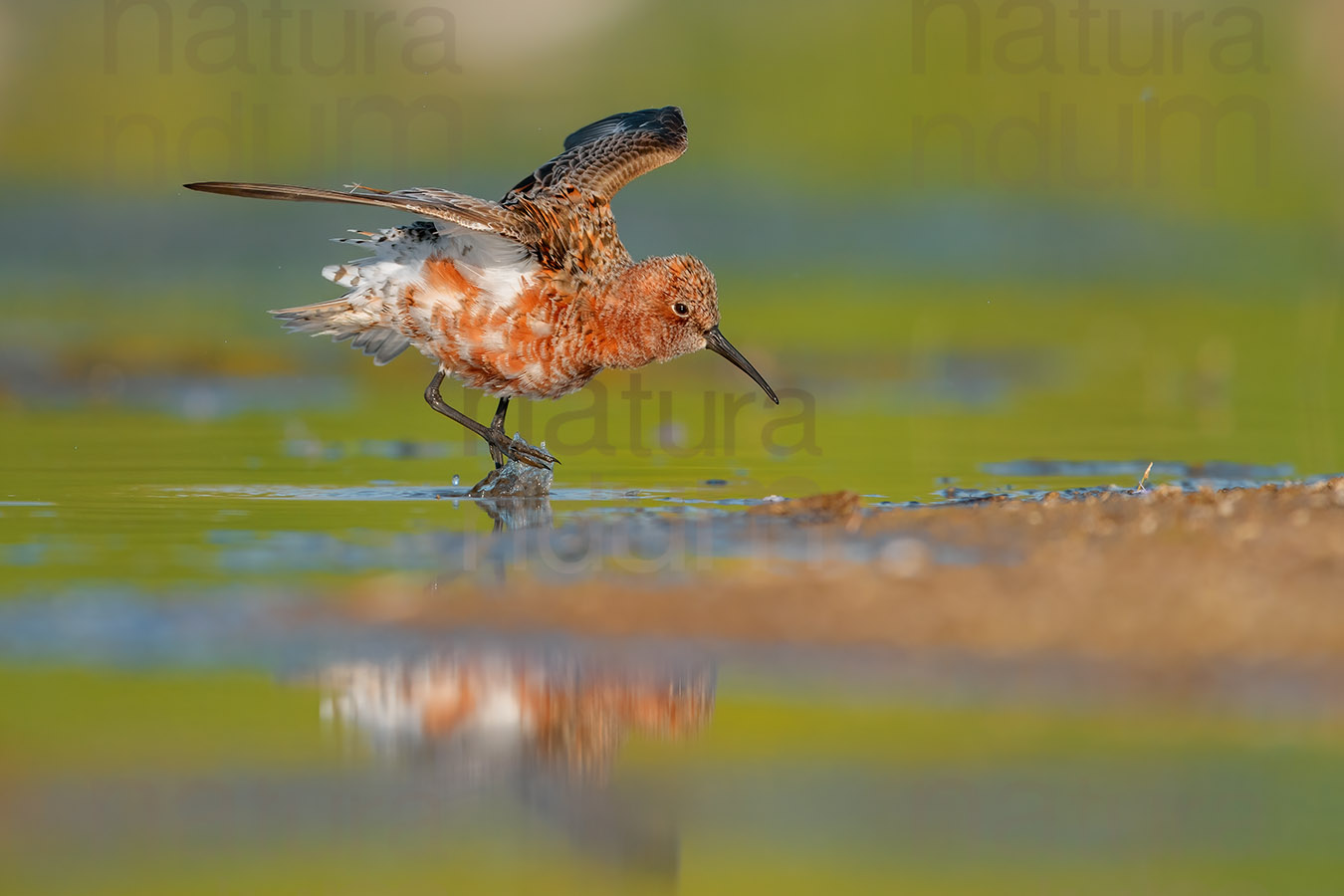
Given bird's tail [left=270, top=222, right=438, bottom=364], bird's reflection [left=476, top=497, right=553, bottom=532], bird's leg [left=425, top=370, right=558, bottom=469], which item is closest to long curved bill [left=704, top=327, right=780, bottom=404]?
bird's leg [left=425, top=370, right=558, bottom=469]

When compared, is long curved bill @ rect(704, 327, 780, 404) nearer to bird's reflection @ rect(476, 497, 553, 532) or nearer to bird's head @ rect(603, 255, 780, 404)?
bird's head @ rect(603, 255, 780, 404)

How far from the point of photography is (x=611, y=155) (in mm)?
13922

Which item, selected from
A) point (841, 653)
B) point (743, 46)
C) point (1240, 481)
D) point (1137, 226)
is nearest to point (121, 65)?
point (743, 46)

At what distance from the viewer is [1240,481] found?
12.6 meters

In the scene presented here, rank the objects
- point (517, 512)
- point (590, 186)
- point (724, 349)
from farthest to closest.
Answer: point (590, 186) → point (724, 349) → point (517, 512)

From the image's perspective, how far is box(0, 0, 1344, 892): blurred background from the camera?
18.5 ft

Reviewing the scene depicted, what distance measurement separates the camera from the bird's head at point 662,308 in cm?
1223

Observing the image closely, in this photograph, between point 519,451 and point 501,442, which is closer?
point 519,451

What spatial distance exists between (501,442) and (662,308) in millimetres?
1375

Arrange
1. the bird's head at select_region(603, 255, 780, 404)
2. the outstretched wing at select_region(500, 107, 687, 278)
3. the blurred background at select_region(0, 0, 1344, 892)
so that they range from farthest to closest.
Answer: the bird's head at select_region(603, 255, 780, 404)
the outstretched wing at select_region(500, 107, 687, 278)
the blurred background at select_region(0, 0, 1344, 892)

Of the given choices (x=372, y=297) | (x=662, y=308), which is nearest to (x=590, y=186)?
(x=662, y=308)

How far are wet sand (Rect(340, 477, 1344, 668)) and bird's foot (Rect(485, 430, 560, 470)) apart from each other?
10.1ft

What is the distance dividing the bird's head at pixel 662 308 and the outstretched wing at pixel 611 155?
1.11m

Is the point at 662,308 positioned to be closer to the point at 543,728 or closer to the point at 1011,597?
the point at 1011,597
